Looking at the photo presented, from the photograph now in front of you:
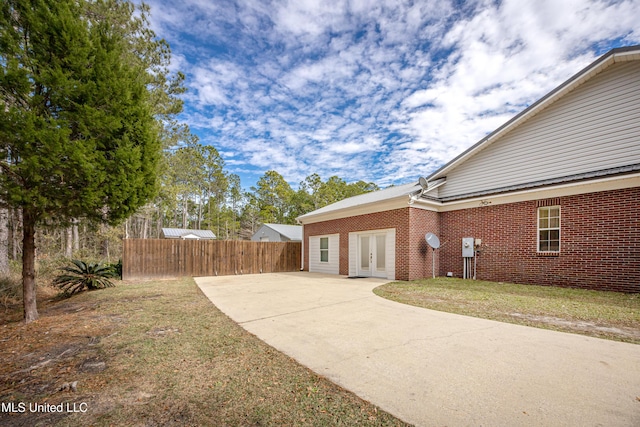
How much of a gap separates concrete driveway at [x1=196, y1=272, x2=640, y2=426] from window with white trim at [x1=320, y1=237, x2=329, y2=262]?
383 inches

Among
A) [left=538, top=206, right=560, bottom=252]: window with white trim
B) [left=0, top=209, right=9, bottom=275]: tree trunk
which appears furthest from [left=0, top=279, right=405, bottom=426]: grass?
[left=538, top=206, right=560, bottom=252]: window with white trim

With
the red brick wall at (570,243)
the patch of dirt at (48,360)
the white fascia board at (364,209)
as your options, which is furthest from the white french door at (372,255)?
the patch of dirt at (48,360)

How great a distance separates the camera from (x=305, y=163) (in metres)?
34.8

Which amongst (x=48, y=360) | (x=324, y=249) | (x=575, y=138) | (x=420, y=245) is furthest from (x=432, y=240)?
(x=48, y=360)

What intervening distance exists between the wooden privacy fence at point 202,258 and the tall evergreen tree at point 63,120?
7487 mm

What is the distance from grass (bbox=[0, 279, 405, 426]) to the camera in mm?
2289

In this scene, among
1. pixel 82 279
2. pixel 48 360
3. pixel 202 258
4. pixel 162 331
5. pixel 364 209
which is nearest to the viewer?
pixel 48 360

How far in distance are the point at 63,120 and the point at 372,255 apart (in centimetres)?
1100

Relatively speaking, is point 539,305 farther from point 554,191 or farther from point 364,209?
point 364,209

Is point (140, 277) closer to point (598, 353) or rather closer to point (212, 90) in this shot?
point (212, 90)

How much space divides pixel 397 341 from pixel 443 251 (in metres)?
8.98

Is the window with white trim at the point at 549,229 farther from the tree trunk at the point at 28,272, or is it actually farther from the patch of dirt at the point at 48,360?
the tree trunk at the point at 28,272

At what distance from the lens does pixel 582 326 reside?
4777mm

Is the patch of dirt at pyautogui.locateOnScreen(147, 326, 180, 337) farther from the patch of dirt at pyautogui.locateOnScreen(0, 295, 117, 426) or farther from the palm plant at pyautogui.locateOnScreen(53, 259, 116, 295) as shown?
the palm plant at pyautogui.locateOnScreen(53, 259, 116, 295)
